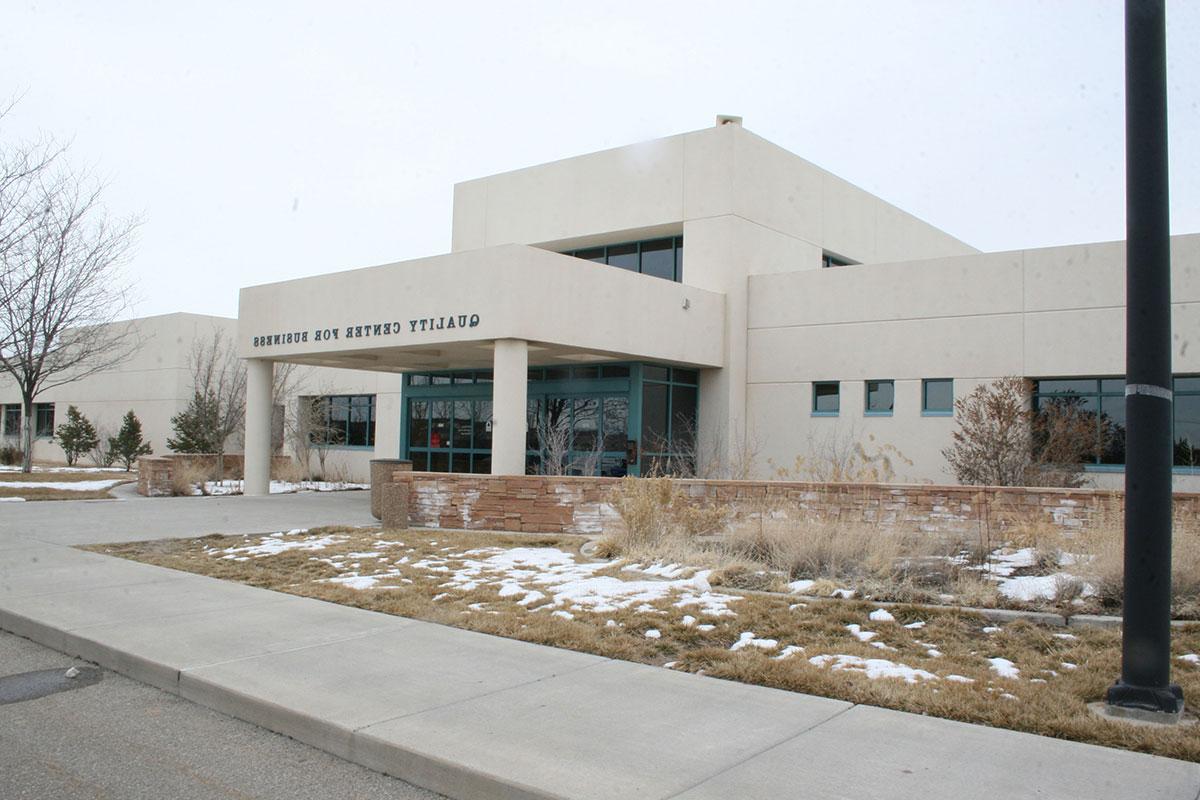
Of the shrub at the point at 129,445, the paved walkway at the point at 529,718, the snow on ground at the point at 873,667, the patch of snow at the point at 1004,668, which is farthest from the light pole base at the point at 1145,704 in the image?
the shrub at the point at 129,445

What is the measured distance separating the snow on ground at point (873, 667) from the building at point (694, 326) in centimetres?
1128

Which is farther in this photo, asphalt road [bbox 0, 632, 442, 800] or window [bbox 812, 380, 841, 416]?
window [bbox 812, 380, 841, 416]

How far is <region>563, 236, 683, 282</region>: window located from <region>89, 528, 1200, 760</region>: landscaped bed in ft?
44.0

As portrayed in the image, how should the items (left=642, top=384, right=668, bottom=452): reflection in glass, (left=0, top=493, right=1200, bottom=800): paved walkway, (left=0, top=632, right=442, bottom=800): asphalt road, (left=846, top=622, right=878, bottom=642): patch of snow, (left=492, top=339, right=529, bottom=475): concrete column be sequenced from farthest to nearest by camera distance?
(left=642, top=384, right=668, bottom=452): reflection in glass → (left=492, top=339, right=529, bottom=475): concrete column → (left=846, top=622, right=878, bottom=642): patch of snow → (left=0, top=632, right=442, bottom=800): asphalt road → (left=0, top=493, right=1200, bottom=800): paved walkway

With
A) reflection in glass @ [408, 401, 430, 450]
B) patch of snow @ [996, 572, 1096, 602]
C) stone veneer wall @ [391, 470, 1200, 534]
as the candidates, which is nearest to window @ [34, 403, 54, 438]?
reflection in glass @ [408, 401, 430, 450]

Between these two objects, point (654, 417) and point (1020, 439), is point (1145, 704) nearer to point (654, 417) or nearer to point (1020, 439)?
point (1020, 439)

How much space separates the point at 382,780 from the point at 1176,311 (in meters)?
17.9

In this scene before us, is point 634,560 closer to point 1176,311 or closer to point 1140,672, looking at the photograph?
point 1140,672

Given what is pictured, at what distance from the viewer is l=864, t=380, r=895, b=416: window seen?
21.1 meters

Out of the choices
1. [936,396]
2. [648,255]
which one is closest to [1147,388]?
[936,396]

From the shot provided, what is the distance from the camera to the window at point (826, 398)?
21859 mm

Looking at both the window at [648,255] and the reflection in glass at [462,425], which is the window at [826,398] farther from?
the reflection in glass at [462,425]

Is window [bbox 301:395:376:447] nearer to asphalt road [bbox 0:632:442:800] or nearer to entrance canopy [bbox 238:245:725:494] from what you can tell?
entrance canopy [bbox 238:245:725:494]

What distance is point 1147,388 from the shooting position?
5.52 m
